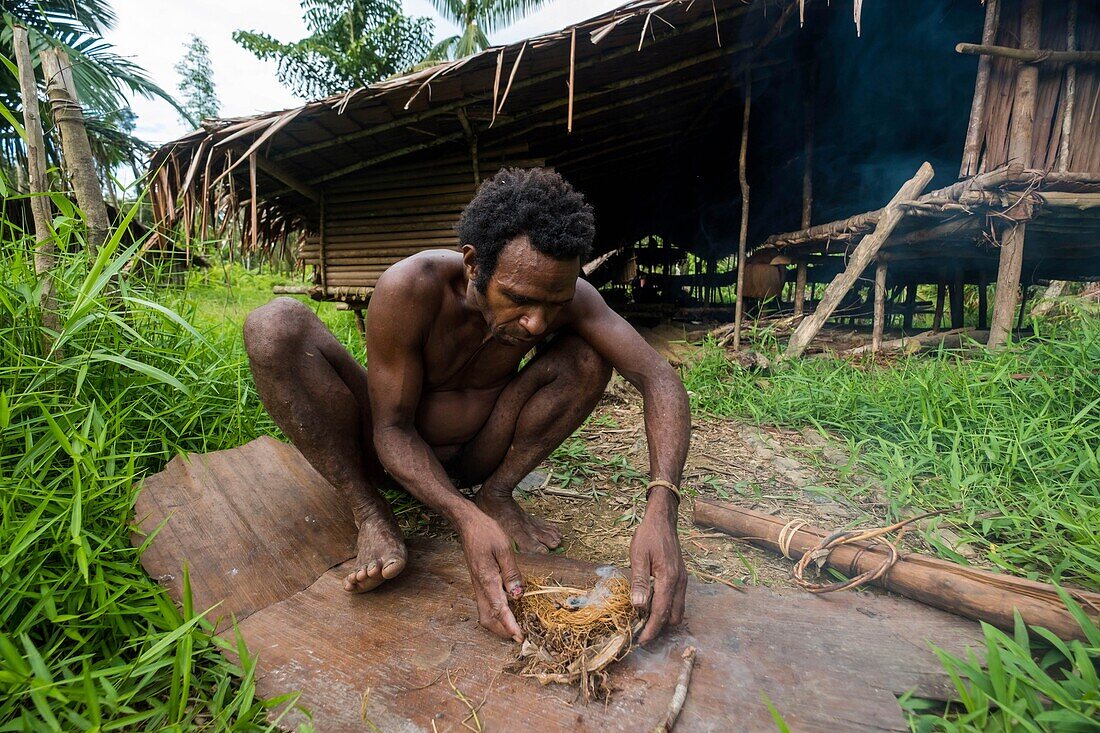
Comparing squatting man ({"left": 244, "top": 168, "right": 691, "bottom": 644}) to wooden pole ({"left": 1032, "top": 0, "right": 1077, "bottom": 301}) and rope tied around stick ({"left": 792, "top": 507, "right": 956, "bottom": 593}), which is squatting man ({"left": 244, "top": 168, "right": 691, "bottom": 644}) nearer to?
rope tied around stick ({"left": 792, "top": 507, "right": 956, "bottom": 593})

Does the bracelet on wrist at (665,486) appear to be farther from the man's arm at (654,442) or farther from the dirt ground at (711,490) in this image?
the dirt ground at (711,490)

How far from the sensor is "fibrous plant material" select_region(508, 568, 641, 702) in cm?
116

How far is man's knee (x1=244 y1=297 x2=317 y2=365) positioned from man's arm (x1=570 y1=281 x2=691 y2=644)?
3.03ft

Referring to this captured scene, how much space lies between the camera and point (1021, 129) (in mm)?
3592

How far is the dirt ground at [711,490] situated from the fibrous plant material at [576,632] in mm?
465

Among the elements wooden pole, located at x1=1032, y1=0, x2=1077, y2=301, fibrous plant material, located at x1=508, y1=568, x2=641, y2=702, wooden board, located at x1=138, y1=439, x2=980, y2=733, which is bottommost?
wooden board, located at x1=138, y1=439, x2=980, y2=733

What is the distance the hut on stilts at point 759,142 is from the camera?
3.53 metres

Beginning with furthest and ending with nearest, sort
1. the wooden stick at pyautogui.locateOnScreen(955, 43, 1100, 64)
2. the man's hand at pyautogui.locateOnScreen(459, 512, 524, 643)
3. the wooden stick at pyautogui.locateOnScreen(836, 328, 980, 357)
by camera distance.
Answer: the wooden stick at pyautogui.locateOnScreen(836, 328, 980, 357) → the wooden stick at pyautogui.locateOnScreen(955, 43, 1100, 64) → the man's hand at pyautogui.locateOnScreen(459, 512, 524, 643)

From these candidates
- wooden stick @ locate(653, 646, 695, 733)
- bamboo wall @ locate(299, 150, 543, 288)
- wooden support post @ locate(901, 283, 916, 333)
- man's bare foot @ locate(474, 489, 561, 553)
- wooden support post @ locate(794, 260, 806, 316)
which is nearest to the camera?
wooden stick @ locate(653, 646, 695, 733)

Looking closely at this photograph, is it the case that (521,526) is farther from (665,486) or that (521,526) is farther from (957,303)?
(957,303)

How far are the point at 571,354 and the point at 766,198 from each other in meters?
6.69

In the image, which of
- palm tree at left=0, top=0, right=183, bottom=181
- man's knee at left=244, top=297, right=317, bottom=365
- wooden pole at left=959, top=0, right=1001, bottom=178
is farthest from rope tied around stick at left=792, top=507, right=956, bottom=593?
palm tree at left=0, top=0, right=183, bottom=181

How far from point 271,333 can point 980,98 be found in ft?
16.5

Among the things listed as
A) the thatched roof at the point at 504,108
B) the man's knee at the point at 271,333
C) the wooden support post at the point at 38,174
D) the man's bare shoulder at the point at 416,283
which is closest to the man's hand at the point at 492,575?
the man's bare shoulder at the point at 416,283
